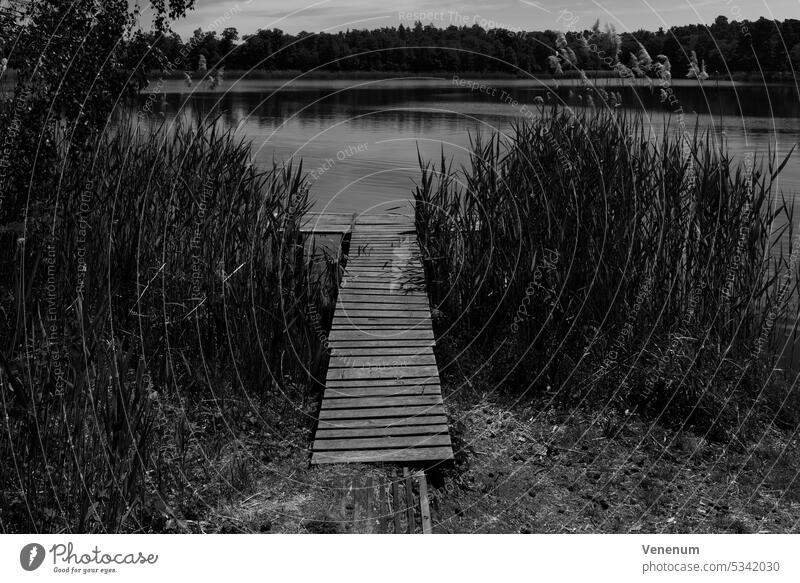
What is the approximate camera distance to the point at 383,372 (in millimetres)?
5699

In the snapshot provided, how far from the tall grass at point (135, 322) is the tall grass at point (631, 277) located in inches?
69.6

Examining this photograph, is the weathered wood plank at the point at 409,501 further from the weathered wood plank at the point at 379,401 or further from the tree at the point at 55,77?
the tree at the point at 55,77

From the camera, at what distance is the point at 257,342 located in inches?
231

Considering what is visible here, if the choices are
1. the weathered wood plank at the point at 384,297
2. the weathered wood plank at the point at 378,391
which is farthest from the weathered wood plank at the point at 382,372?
the weathered wood plank at the point at 384,297

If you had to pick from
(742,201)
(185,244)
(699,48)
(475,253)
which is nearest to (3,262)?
(185,244)

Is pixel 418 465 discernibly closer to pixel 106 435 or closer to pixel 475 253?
pixel 106 435

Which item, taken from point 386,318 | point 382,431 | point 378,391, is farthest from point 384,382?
point 386,318

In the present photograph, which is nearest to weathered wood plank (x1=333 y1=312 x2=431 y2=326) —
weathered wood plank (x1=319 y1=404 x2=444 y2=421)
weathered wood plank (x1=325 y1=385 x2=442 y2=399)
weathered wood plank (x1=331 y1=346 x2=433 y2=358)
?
weathered wood plank (x1=331 y1=346 x2=433 y2=358)

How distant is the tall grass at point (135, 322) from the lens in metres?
→ 3.77

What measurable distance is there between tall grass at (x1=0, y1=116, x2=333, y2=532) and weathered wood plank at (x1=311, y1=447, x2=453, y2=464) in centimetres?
79

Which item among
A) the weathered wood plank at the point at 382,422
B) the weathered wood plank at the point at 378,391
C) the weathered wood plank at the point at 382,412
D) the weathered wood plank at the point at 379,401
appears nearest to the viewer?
the weathered wood plank at the point at 382,422

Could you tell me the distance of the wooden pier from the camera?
15.6 ft

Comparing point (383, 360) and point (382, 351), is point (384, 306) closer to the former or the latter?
point (382, 351)

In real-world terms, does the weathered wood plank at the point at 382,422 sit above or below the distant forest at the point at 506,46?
below
